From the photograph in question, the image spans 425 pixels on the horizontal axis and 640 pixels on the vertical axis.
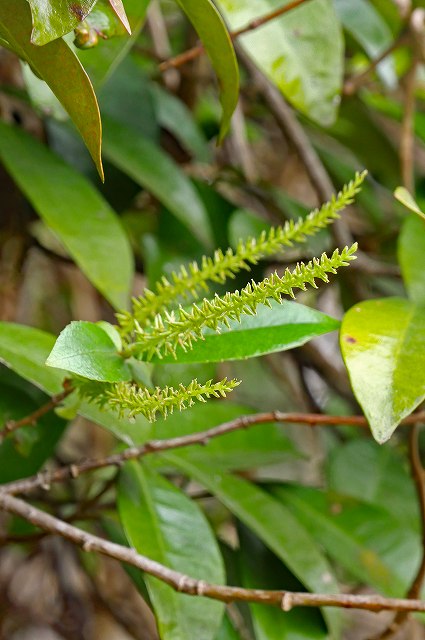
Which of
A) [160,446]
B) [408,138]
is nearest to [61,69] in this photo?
[160,446]

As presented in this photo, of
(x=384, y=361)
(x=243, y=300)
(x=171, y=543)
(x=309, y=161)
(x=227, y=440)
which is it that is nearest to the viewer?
(x=243, y=300)

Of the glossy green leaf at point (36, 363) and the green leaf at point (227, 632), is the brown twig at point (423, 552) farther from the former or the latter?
the glossy green leaf at point (36, 363)

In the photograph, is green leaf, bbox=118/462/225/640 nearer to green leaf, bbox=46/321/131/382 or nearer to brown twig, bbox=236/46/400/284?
green leaf, bbox=46/321/131/382

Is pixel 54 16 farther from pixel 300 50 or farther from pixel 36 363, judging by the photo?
pixel 300 50

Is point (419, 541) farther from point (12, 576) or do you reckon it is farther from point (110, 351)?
point (12, 576)

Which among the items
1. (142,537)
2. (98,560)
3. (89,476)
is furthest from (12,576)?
(142,537)

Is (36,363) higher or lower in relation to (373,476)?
higher

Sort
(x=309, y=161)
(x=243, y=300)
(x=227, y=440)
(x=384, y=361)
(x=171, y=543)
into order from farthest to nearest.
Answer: (x=309, y=161), (x=227, y=440), (x=171, y=543), (x=384, y=361), (x=243, y=300)
